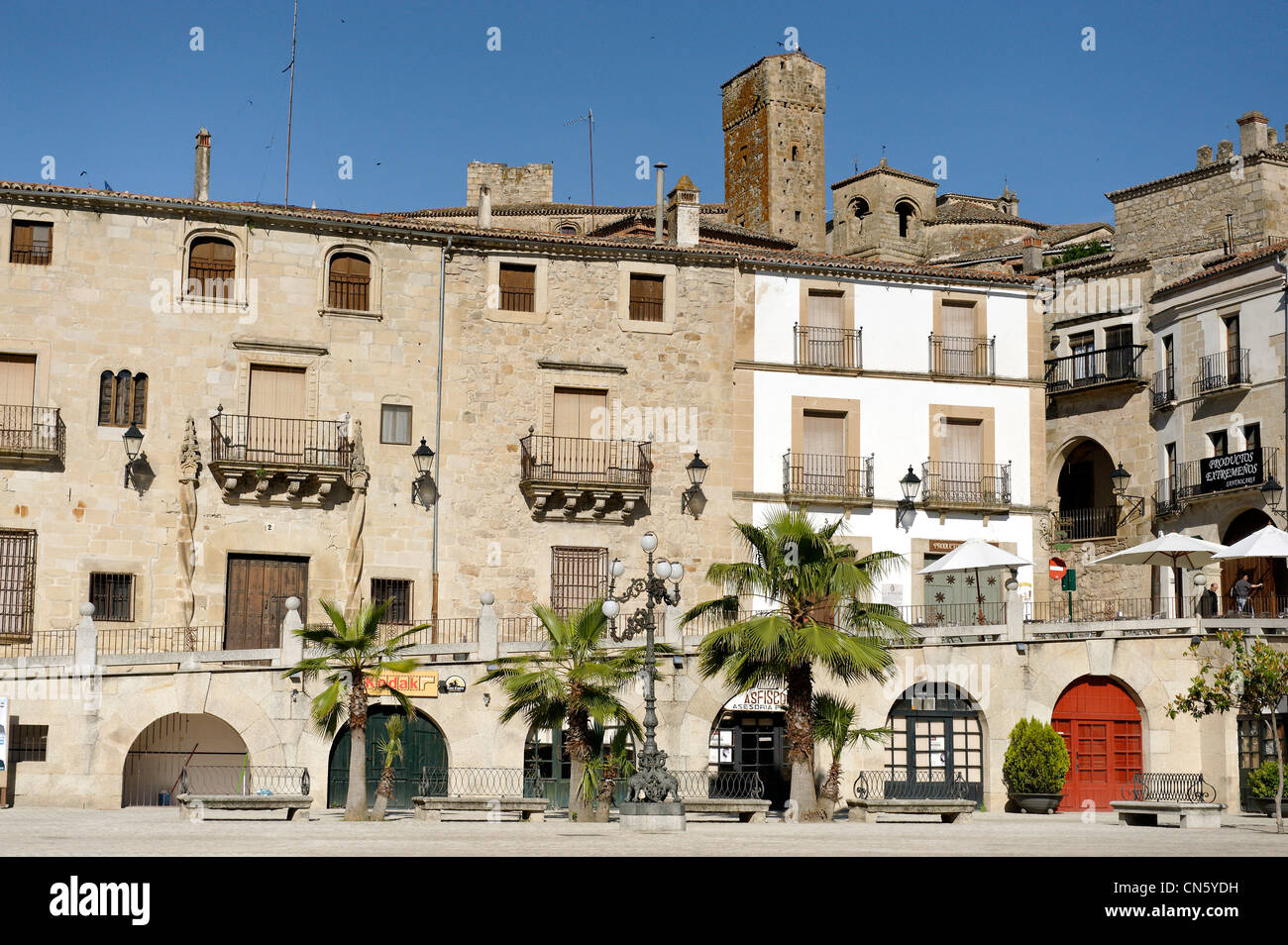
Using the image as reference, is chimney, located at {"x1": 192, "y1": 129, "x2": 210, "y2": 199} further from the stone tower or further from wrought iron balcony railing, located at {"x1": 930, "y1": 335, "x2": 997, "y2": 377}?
the stone tower

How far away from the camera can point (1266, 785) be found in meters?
31.3

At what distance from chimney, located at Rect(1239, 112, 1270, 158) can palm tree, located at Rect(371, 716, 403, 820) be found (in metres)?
30.7

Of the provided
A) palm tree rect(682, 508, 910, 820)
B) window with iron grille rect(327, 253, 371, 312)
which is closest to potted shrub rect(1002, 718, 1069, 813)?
palm tree rect(682, 508, 910, 820)

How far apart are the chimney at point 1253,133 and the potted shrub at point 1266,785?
22289 millimetres

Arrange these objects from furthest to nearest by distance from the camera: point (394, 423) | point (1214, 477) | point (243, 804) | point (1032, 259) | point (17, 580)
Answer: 1. point (1032, 259)
2. point (1214, 477)
3. point (394, 423)
4. point (17, 580)
5. point (243, 804)

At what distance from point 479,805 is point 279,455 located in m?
10.3

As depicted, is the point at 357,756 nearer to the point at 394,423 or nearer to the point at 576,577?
the point at 576,577

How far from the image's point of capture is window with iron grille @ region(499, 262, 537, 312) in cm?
3762

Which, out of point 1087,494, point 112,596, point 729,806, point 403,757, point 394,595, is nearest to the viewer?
point 729,806

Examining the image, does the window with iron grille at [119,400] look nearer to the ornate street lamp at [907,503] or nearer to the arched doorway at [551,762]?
the arched doorway at [551,762]

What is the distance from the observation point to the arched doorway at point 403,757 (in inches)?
1240

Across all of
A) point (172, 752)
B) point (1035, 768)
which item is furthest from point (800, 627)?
point (172, 752)

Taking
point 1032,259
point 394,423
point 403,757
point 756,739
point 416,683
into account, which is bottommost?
point 403,757
